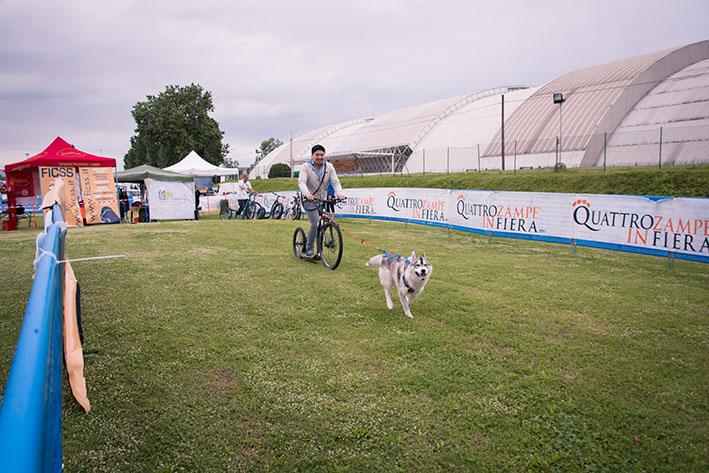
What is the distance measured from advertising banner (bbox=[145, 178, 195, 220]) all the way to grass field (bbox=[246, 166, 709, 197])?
15638mm

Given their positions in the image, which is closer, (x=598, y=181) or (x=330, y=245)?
(x=330, y=245)

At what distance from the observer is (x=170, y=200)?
66.1ft

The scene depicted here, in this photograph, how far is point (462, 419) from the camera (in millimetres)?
3387

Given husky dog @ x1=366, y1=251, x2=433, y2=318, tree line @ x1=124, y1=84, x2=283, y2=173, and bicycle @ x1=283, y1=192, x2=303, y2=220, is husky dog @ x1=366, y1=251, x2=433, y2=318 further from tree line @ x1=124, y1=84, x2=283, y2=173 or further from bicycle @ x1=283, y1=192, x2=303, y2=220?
tree line @ x1=124, y1=84, x2=283, y2=173

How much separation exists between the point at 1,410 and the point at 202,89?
66.1 metres

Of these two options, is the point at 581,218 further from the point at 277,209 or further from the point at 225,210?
the point at 225,210

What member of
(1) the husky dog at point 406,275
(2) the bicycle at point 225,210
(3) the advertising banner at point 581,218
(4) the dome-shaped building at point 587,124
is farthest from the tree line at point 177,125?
(1) the husky dog at point 406,275

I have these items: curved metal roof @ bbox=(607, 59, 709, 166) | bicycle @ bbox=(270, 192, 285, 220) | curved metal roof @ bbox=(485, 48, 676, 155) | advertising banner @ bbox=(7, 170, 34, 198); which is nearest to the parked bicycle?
bicycle @ bbox=(270, 192, 285, 220)

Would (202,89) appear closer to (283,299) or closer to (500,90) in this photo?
(500,90)

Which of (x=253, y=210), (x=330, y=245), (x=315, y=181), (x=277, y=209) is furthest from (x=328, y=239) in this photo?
(x=253, y=210)

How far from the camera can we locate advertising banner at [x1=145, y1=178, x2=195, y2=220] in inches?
774

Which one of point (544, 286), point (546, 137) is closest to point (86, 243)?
point (544, 286)

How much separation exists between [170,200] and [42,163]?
525cm

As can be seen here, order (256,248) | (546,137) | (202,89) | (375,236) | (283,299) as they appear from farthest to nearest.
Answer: (202,89) < (546,137) < (375,236) < (256,248) < (283,299)
